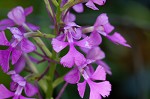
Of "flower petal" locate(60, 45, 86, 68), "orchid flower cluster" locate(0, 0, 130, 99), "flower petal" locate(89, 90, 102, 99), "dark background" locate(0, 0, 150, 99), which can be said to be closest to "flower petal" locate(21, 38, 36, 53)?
"orchid flower cluster" locate(0, 0, 130, 99)

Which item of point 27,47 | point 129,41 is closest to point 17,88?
point 27,47

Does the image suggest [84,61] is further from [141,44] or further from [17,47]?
[141,44]

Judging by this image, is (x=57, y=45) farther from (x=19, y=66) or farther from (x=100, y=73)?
(x=19, y=66)

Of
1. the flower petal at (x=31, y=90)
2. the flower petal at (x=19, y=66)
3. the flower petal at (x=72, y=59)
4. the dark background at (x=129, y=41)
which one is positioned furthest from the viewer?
the dark background at (x=129, y=41)

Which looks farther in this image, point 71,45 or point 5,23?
point 5,23

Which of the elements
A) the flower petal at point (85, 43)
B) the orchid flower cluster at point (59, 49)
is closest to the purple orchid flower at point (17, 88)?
the orchid flower cluster at point (59, 49)

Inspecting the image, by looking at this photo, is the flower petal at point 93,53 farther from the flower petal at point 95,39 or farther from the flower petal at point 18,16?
the flower petal at point 18,16
